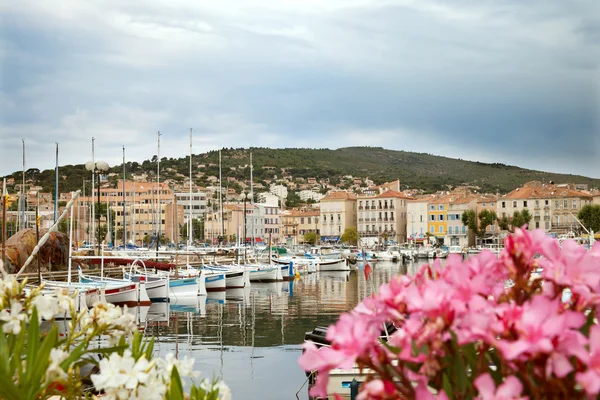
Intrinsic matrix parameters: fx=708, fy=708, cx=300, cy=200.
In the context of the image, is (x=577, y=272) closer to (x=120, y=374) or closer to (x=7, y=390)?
(x=120, y=374)

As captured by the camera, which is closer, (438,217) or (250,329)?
(250,329)

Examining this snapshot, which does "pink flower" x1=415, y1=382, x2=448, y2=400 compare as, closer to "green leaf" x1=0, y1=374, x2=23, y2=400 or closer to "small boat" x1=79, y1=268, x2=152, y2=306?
"green leaf" x1=0, y1=374, x2=23, y2=400

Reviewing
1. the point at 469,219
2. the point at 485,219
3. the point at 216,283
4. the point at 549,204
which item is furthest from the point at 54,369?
the point at 549,204

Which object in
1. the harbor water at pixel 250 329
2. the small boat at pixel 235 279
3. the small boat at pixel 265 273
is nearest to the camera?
the harbor water at pixel 250 329

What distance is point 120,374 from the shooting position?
181 centimetres

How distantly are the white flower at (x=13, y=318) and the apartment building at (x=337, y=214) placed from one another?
117 metres

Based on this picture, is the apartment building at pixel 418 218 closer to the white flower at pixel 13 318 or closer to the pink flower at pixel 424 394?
the white flower at pixel 13 318

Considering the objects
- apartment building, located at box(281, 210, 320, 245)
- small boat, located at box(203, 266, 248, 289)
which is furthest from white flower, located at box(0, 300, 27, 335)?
apartment building, located at box(281, 210, 320, 245)

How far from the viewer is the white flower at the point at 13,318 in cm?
201

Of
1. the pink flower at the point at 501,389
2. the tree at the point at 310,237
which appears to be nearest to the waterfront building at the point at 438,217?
the tree at the point at 310,237

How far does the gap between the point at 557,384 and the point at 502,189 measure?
16389 cm

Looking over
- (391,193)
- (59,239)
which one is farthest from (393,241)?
(59,239)

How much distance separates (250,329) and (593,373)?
77.1 feet

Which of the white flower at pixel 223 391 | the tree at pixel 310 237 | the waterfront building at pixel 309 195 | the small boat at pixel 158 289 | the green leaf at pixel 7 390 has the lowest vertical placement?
the tree at pixel 310 237
